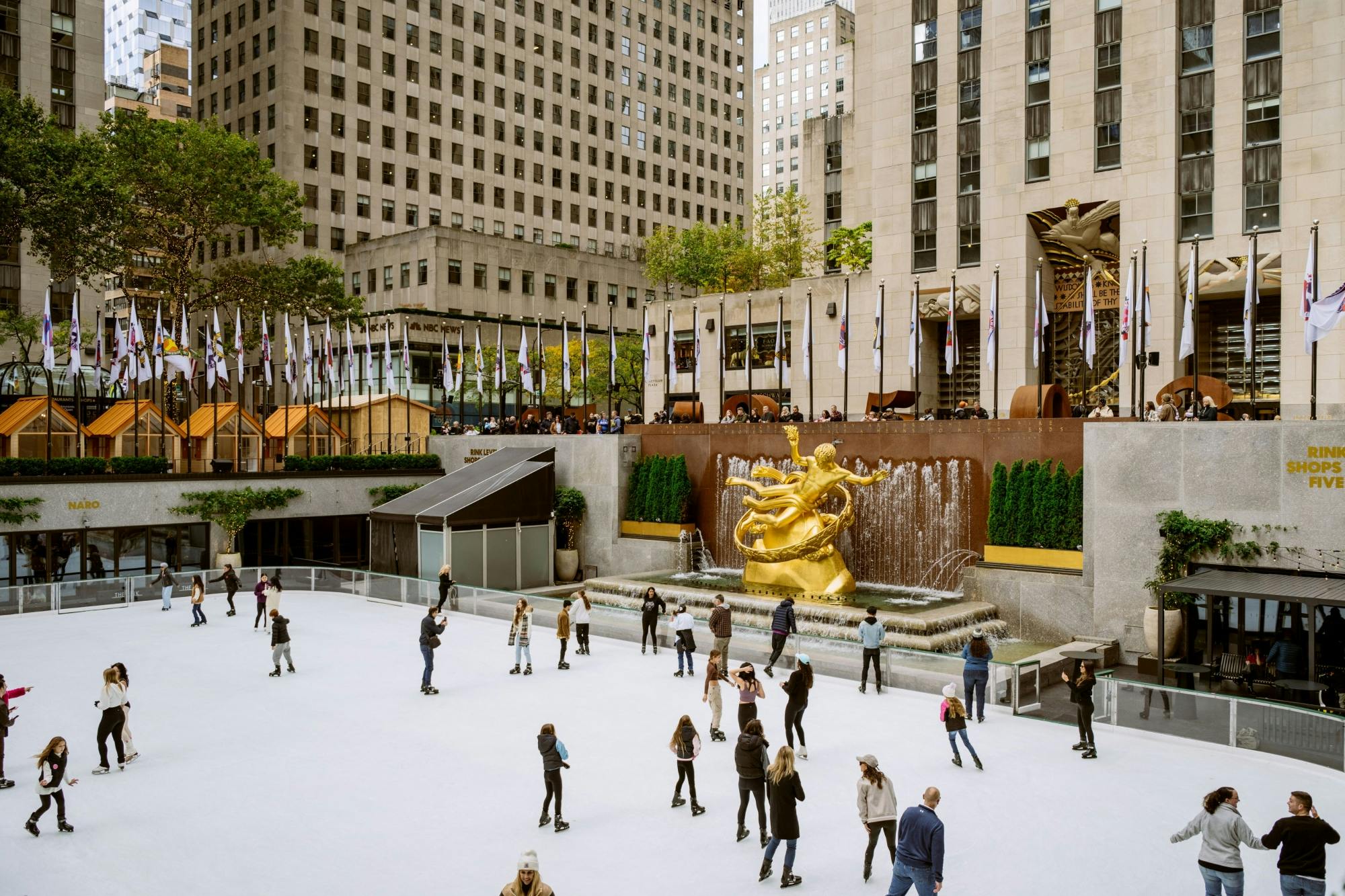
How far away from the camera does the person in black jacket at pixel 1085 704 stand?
46.9ft

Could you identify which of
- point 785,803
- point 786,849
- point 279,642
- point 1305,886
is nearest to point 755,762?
point 786,849

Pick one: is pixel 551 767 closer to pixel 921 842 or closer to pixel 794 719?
pixel 794 719

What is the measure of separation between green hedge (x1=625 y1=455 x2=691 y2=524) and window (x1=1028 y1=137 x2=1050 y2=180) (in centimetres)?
1924

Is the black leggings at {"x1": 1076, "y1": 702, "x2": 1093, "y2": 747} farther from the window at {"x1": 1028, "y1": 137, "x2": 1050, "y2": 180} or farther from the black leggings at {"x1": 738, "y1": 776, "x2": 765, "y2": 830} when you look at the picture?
the window at {"x1": 1028, "y1": 137, "x2": 1050, "y2": 180}

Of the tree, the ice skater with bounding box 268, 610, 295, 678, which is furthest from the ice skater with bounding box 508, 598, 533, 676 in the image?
the tree

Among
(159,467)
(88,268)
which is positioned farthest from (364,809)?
(88,268)

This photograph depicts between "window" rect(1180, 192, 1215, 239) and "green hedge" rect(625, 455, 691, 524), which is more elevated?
"window" rect(1180, 192, 1215, 239)

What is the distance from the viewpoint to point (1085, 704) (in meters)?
14.4

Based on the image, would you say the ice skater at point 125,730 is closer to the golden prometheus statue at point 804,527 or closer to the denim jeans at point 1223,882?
the denim jeans at point 1223,882

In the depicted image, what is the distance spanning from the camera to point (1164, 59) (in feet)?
124

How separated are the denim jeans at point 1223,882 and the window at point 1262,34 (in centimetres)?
3624

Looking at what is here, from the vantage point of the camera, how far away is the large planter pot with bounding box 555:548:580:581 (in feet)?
119

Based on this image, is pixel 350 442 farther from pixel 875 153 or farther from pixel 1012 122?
pixel 1012 122

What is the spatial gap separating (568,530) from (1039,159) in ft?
78.4
